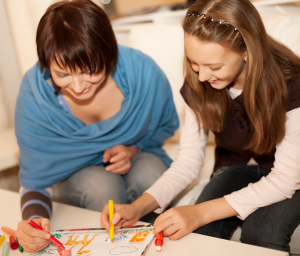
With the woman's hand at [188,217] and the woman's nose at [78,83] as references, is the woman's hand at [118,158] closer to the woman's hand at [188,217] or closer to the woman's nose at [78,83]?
the woman's nose at [78,83]

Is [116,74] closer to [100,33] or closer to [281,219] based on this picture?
[100,33]

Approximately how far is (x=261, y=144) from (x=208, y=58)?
0.81 ft

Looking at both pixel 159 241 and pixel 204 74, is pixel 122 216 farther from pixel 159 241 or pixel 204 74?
pixel 204 74

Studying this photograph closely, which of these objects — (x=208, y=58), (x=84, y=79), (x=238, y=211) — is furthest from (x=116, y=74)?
(x=238, y=211)

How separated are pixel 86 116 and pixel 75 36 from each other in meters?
0.33

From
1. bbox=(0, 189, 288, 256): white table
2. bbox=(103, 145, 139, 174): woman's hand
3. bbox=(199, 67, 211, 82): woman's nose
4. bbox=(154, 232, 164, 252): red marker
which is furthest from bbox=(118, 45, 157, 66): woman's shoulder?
bbox=(154, 232, 164, 252): red marker

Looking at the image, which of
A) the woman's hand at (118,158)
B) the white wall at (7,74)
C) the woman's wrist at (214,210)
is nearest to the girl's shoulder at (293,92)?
the woman's wrist at (214,210)

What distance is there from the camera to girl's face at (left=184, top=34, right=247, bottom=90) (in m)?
0.75

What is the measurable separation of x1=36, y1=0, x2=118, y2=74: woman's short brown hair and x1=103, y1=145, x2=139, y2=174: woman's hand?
28 centimetres

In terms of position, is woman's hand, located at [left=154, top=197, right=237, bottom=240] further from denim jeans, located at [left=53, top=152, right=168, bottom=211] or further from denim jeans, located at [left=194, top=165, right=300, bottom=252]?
denim jeans, located at [left=53, top=152, right=168, bottom=211]

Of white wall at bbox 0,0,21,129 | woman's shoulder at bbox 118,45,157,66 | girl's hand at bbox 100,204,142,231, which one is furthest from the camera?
white wall at bbox 0,0,21,129

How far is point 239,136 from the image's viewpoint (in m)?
0.92

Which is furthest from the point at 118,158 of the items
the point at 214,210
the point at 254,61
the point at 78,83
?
the point at 254,61

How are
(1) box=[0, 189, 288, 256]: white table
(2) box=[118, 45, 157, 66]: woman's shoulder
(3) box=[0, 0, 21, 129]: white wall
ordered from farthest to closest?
(3) box=[0, 0, 21, 129]: white wall, (2) box=[118, 45, 157, 66]: woman's shoulder, (1) box=[0, 189, 288, 256]: white table
